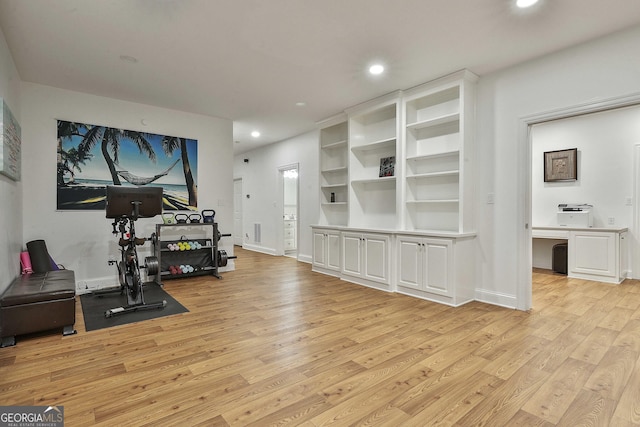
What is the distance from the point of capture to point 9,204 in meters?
3.35

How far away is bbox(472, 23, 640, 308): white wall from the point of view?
3.06m

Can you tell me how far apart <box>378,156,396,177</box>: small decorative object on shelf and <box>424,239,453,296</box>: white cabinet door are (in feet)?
4.40

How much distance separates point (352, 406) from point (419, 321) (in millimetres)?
1621

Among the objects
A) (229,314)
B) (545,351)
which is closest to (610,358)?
(545,351)

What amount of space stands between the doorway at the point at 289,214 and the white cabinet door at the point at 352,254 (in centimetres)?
233

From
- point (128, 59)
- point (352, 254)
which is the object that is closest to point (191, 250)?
point (352, 254)

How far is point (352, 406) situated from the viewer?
1.87m

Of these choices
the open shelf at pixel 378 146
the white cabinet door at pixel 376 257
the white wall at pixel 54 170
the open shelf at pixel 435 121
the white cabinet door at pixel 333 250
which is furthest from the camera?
the white cabinet door at pixel 333 250

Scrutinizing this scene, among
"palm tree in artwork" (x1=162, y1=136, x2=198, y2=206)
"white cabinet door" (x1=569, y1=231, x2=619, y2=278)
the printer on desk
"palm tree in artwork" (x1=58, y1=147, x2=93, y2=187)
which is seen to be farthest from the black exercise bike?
the printer on desk

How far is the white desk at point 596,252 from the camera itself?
4.91 meters

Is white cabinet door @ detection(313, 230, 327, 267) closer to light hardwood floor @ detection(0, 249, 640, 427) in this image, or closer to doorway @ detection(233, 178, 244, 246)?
light hardwood floor @ detection(0, 249, 640, 427)

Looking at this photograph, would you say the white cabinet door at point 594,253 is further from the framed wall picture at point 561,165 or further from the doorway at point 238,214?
Result: the doorway at point 238,214

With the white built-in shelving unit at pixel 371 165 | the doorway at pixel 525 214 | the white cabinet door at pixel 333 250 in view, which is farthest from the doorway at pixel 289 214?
the doorway at pixel 525 214

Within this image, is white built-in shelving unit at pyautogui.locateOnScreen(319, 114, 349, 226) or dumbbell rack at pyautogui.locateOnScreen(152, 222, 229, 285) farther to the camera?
white built-in shelving unit at pyautogui.locateOnScreen(319, 114, 349, 226)
